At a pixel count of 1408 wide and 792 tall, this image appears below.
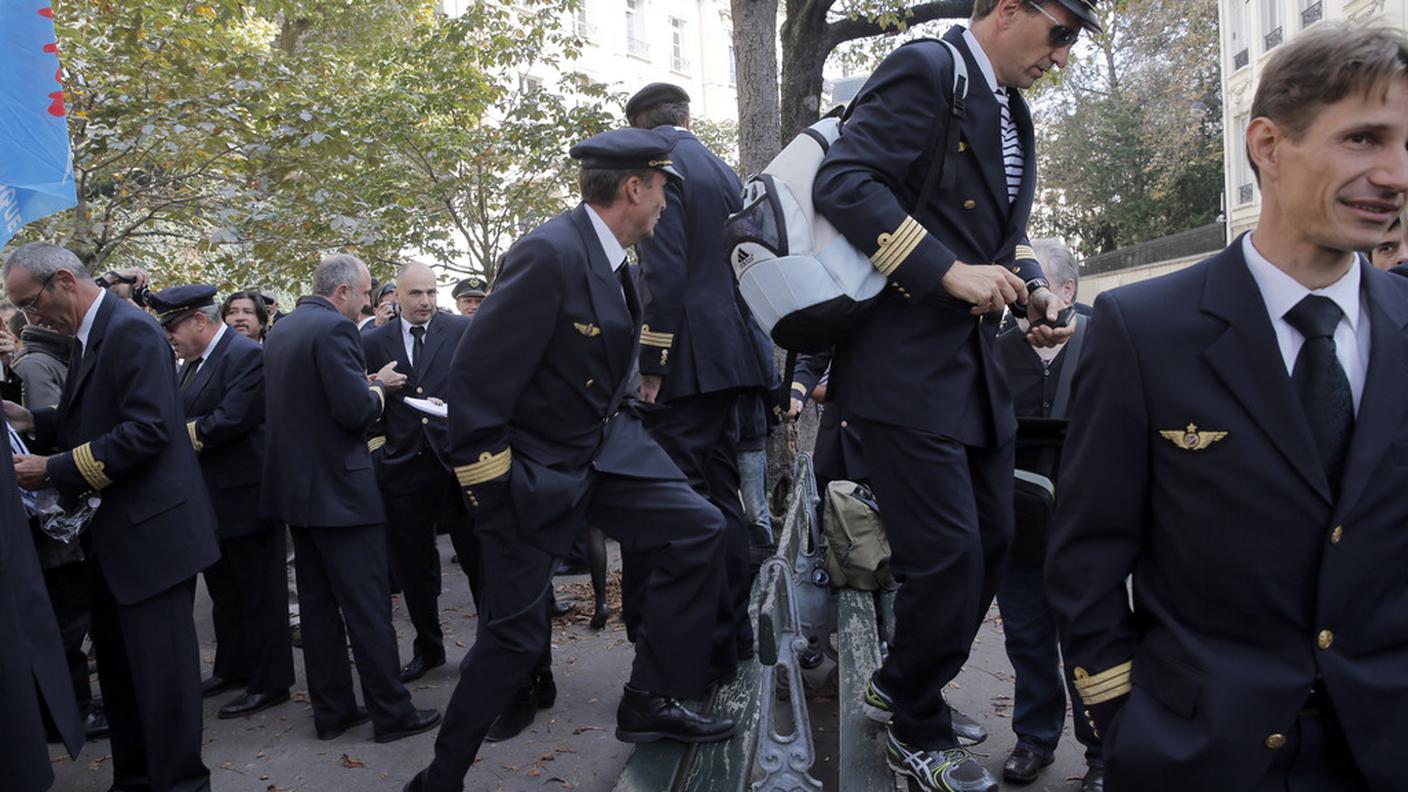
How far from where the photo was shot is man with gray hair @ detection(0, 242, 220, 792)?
427 centimetres

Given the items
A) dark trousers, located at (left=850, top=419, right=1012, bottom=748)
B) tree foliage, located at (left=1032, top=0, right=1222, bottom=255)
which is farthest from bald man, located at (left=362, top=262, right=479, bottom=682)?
tree foliage, located at (left=1032, top=0, right=1222, bottom=255)

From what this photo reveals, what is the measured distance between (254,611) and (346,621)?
120 centimetres

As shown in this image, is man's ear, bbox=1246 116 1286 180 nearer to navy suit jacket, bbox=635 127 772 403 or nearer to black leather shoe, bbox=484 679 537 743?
navy suit jacket, bbox=635 127 772 403

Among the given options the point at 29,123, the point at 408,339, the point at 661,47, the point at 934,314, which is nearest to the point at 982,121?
the point at 934,314

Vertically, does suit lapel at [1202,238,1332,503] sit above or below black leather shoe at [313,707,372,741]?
above

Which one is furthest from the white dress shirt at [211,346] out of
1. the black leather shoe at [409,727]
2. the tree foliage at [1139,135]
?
the tree foliage at [1139,135]

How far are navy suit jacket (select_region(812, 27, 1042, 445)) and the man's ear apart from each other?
119 cm

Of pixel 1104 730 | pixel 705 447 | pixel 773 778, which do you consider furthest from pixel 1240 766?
pixel 705 447

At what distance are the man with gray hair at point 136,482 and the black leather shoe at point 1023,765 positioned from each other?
3.31 metres

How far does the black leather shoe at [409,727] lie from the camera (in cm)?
528

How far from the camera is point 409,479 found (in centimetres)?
668

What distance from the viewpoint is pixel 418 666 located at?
6312 millimetres

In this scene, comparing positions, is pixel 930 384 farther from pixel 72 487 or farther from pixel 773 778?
pixel 72 487

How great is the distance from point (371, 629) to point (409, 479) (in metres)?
1.60
